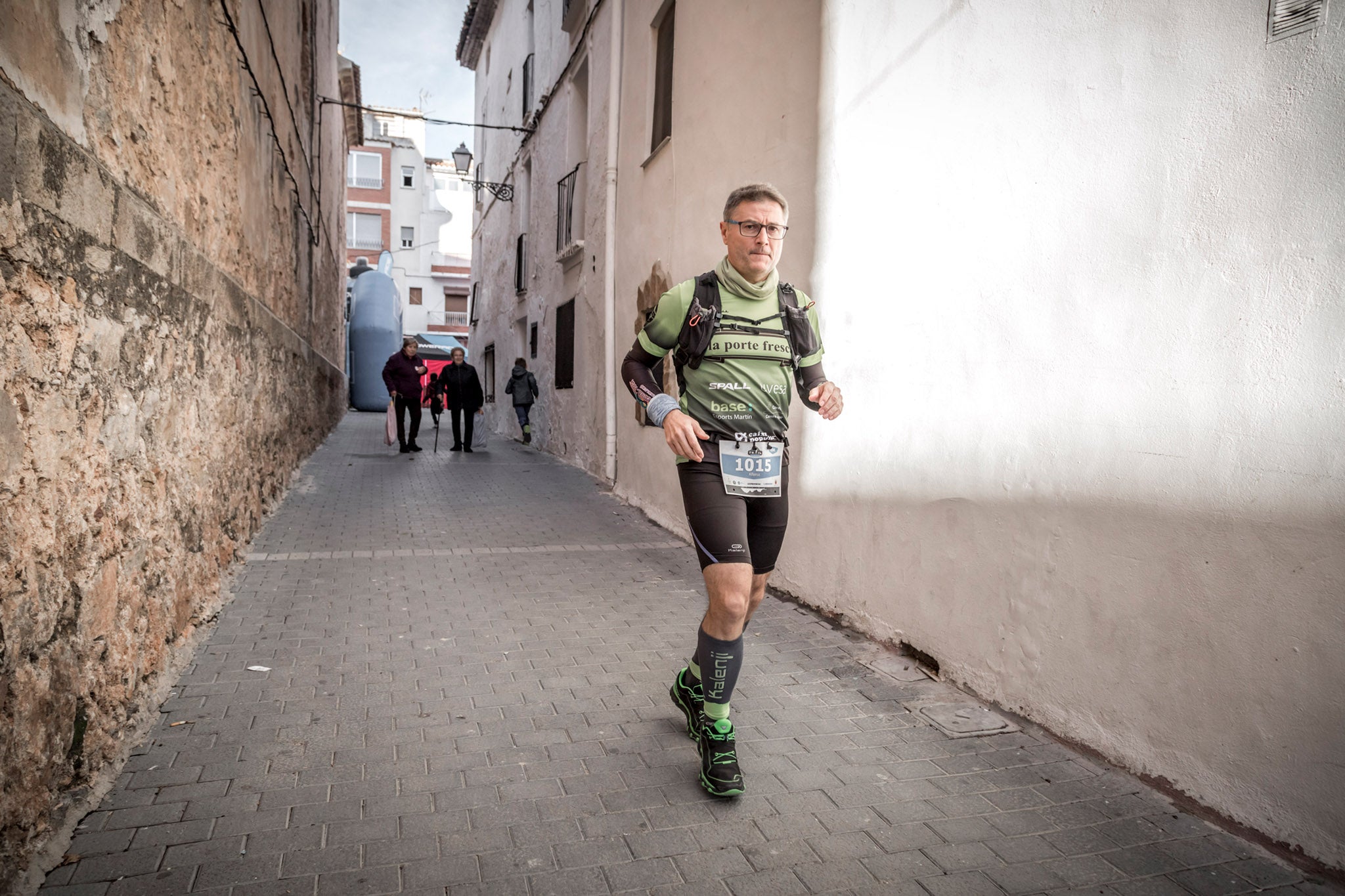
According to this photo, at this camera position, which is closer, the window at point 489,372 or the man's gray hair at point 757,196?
the man's gray hair at point 757,196

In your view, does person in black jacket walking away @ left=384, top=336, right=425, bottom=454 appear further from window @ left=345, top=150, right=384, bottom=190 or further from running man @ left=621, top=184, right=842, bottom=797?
window @ left=345, top=150, right=384, bottom=190

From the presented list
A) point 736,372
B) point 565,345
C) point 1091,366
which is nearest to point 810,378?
point 736,372

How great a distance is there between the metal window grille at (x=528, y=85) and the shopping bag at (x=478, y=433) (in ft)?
19.9

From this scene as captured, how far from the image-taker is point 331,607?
4.80 meters

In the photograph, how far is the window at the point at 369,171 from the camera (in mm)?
44625

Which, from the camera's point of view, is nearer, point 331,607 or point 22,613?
point 22,613

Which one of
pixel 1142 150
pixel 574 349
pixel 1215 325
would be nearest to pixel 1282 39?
pixel 1142 150

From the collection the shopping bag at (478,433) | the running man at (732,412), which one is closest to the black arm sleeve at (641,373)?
the running man at (732,412)

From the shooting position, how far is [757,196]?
290 centimetres

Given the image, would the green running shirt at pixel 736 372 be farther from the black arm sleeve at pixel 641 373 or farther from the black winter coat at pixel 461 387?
the black winter coat at pixel 461 387

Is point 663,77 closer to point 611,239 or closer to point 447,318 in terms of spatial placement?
point 611,239

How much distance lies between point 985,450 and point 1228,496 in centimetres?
112

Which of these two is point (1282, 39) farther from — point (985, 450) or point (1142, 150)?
point (985, 450)

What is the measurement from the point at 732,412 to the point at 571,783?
1352 millimetres
